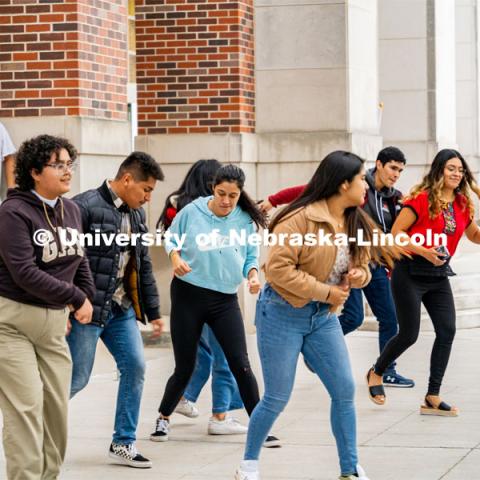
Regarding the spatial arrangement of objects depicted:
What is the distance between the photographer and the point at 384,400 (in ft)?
31.6

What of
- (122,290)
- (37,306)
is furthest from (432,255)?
(37,306)

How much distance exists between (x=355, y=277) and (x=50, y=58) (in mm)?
5031

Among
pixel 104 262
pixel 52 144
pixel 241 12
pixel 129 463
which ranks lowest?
pixel 129 463

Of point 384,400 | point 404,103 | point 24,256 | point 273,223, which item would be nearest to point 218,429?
point 384,400

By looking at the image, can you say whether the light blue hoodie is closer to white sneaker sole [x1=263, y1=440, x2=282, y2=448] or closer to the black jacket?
white sneaker sole [x1=263, y1=440, x2=282, y2=448]

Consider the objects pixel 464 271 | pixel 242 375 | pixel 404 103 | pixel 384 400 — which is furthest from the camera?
pixel 404 103

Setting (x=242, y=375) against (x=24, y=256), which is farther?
(x=242, y=375)

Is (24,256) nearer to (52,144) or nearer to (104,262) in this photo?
(52,144)

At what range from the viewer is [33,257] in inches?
245

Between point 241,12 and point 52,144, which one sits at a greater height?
point 241,12

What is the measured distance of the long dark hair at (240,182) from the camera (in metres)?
7.98

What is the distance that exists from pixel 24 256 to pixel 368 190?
4.47 meters

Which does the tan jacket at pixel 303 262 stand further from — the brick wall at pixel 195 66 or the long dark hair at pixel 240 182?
the brick wall at pixel 195 66

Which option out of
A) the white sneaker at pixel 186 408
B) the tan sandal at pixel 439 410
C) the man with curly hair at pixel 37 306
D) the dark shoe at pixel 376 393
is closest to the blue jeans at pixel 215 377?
the white sneaker at pixel 186 408
